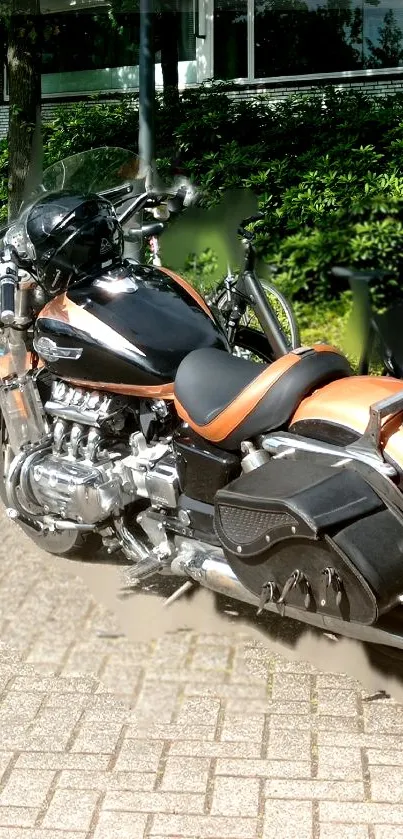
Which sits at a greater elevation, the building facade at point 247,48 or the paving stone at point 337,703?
the building facade at point 247,48

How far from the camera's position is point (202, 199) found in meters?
3.98

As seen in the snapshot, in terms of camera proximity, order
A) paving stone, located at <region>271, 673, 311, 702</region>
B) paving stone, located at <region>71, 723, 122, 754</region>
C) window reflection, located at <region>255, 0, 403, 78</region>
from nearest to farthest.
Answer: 1. paving stone, located at <region>71, 723, 122, 754</region>
2. paving stone, located at <region>271, 673, 311, 702</region>
3. window reflection, located at <region>255, 0, 403, 78</region>

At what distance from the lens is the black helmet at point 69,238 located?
4.17 metres

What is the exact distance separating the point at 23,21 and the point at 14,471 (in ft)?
18.9

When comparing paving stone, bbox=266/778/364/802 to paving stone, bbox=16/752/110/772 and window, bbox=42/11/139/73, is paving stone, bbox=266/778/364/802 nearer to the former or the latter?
paving stone, bbox=16/752/110/772

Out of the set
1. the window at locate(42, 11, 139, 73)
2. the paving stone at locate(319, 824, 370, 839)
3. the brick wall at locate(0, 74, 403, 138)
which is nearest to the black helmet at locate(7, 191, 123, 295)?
the paving stone at locate(319, 824, 370, 839)

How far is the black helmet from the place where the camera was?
4168mm

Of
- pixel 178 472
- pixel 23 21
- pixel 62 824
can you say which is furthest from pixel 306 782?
pixel 23 21

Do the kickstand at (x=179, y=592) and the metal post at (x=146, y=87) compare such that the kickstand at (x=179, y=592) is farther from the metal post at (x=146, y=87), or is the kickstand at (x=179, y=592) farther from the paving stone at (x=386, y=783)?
the metal post at (x=146, y=87)

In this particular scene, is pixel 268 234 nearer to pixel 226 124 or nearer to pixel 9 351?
pixel 9 351

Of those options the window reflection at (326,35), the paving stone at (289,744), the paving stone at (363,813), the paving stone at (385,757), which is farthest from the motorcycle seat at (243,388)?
the window reflection at (326,35)

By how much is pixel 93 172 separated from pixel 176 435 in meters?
1.54

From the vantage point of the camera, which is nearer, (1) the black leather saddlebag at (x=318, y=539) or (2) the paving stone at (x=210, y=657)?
(1) the black leather saddlebag at (x=318, y=539)

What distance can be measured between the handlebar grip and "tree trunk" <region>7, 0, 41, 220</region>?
4746mm
